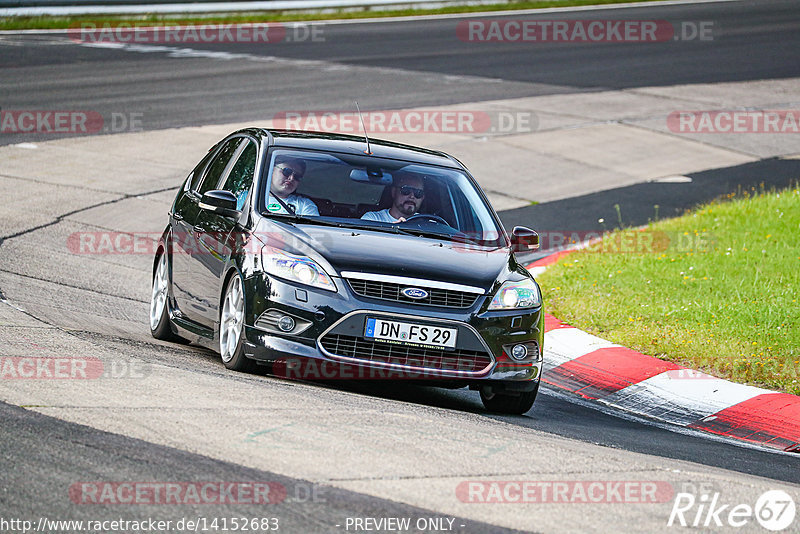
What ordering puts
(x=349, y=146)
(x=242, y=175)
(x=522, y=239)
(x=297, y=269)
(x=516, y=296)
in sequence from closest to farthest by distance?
(x=297, y=269) → (x=516, y=296) → (x=522, y=239) → (x=242, y=175) → (x=349, y=146)

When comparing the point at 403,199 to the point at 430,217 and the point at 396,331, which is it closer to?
the point at 430,217

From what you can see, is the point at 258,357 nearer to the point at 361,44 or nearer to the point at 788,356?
the point at 788,356

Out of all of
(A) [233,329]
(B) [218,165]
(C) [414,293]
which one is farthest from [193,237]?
(C) [414,293]

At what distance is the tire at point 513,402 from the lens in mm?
7570

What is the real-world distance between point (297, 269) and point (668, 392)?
2948 millimetres

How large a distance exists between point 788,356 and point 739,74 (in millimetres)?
18054

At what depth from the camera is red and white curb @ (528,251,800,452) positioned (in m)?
7.81

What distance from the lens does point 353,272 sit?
7082 millimetres

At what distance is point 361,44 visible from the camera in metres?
27.5

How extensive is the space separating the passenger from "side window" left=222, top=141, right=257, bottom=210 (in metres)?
0.19

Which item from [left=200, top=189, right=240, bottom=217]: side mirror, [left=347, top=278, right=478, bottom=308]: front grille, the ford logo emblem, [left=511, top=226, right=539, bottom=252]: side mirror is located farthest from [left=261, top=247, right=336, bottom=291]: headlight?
[left=511, top=226, right=539, bottom=252]: side mirror

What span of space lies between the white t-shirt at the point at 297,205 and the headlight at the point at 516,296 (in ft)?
4.52

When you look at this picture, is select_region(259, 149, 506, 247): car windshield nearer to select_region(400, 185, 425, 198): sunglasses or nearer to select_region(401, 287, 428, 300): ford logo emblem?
select_region(400, 185, 425, 198): sunglasses

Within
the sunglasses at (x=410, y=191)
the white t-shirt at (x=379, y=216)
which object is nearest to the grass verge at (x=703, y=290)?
the sunglasses at (x=410, y=191)
